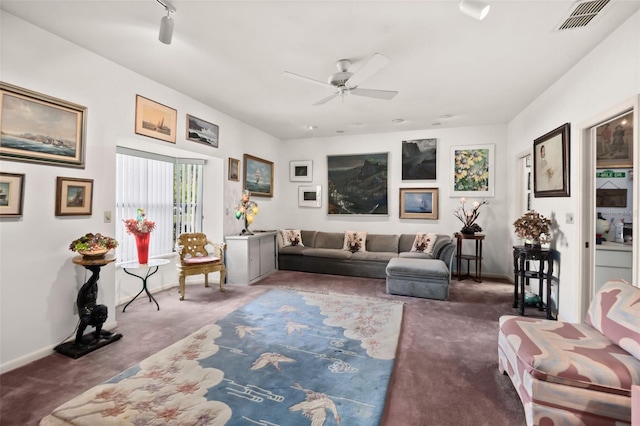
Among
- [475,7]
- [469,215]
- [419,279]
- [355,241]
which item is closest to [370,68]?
[475,7]

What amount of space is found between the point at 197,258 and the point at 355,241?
309cm

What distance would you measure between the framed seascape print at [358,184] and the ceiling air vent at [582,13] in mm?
3854

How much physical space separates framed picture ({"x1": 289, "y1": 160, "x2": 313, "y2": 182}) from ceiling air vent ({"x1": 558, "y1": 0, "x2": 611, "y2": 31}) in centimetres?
489

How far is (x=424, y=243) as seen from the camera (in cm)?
546

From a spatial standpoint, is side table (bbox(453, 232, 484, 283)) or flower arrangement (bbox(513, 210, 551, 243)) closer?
flower arrangement (bbox(513, 210, 551, 243))

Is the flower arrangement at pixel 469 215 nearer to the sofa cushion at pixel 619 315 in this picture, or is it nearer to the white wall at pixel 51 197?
the sofa cushion at pixel 619 315

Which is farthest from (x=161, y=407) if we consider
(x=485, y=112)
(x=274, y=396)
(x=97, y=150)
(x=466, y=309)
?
(x=485, y=112)

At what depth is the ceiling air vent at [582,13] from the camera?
2137 mm

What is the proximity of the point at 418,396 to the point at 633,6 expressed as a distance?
11.1 feet

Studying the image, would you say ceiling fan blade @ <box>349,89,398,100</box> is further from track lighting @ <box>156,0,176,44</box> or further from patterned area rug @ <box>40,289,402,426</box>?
patterned area rug @ <box>40,289,402,426</box>

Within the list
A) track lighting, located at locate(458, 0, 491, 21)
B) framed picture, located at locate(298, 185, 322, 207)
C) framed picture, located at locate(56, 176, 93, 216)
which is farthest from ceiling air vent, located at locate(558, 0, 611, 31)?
framed picture, located at locate(298, 185, 322, 207)

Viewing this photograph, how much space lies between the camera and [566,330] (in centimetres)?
208

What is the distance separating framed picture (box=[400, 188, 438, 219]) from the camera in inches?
230

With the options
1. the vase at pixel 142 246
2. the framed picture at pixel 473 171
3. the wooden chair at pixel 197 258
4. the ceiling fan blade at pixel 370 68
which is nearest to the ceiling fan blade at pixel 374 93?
the ceiling fan blade at pixel 370 68
